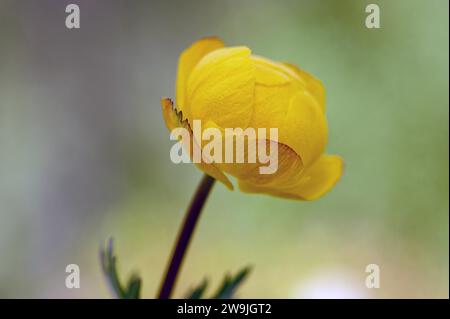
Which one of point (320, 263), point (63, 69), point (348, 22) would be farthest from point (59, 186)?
point (348, 22)

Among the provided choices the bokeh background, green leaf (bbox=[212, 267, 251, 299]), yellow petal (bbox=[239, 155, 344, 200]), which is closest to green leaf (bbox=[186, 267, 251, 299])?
green leaf (bbox=[212, 267, 251, 299])

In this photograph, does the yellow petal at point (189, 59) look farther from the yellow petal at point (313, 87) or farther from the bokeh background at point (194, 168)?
the bokeh background at point (194, 168)

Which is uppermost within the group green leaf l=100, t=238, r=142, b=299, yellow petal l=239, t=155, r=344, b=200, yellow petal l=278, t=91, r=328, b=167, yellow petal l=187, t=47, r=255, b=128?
yellow petal l=187, t=47, r=255, b=128

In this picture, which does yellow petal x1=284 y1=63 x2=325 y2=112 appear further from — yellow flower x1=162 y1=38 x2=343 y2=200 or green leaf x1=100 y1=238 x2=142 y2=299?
green leaf x1=100 y1=238 x2=142 y2=299

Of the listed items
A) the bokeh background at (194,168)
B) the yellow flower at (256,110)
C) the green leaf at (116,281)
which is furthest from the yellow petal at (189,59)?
the bokeh background at (194,168)

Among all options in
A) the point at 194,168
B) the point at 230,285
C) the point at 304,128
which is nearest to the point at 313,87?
the point at 304,128

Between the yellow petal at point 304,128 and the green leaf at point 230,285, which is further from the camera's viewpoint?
the green leaf at point 230,285

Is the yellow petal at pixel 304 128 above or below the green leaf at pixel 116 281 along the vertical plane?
above
